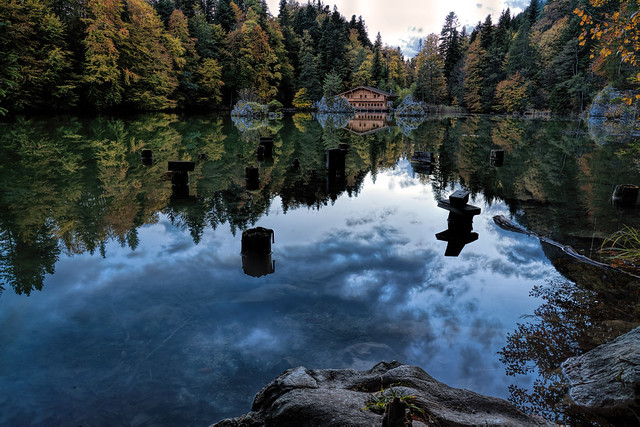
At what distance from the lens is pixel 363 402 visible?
Answer: 2.52 m

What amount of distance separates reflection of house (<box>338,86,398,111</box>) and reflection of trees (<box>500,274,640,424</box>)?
2670 inches

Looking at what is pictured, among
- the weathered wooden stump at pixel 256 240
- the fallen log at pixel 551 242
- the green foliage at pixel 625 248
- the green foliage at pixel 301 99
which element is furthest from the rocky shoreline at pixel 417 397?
the green foliage at pixel 301 99

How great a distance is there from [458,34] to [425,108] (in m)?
29.6

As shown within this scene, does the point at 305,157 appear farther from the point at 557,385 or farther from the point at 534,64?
the point at 534,64

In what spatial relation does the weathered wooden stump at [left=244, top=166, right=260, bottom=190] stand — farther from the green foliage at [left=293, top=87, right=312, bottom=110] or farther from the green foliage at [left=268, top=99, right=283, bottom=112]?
the green foliage at [left=293, top=87, right=312, bottom=110]

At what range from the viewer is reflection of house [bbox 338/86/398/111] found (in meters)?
69.4

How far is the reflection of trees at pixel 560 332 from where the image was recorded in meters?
3.37

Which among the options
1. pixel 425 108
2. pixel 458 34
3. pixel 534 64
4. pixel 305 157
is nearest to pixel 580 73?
pixel 534 64

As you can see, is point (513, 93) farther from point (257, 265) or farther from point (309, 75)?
point (257, 265)

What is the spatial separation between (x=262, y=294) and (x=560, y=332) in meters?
3.76

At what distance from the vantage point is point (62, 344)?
4086mm

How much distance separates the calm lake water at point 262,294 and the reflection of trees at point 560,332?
0.08ft

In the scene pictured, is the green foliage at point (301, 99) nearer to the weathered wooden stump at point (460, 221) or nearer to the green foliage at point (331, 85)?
the green foliage at point (331, 85)

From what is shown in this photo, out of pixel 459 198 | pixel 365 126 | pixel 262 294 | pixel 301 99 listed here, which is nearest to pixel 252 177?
pixel 459 198
